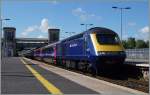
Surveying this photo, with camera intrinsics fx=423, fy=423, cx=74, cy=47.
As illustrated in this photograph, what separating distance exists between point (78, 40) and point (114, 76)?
188 inches

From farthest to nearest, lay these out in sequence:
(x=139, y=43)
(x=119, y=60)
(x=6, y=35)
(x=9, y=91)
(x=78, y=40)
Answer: (x=139, y=43)
(x=6, y=35)
(x=78, y=40)
(x=119, y=60)
(x=9, y=91)

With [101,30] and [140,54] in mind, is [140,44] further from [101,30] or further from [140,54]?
[101,30]

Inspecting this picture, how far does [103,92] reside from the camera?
14.9 m

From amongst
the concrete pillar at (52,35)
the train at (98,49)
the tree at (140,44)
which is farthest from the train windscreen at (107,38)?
the tree at (140,44)

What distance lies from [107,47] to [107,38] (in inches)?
42.6

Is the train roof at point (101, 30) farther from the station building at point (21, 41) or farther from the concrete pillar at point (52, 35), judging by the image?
the concrete pillar at point (52, 35)

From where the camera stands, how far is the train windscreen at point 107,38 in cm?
2846

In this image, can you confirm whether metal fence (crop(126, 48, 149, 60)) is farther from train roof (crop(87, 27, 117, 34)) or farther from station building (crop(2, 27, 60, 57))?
station building (crop(2, 27, 60, 57))

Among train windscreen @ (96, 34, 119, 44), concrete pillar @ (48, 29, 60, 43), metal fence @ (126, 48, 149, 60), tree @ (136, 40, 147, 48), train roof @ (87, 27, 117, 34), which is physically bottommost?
metal fence @ (126, 48, 149, 60)

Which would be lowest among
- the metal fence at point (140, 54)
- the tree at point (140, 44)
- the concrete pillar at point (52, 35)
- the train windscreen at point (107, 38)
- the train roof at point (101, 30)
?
the metal fence at point (140, 54)

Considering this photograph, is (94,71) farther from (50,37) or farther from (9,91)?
(50,37)

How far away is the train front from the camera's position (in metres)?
27.4

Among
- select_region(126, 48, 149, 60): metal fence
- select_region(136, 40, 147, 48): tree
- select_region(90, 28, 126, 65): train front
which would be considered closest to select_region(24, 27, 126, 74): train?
select_region(90, 28, 126, 65): train front

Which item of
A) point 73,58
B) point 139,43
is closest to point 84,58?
point 73,58
